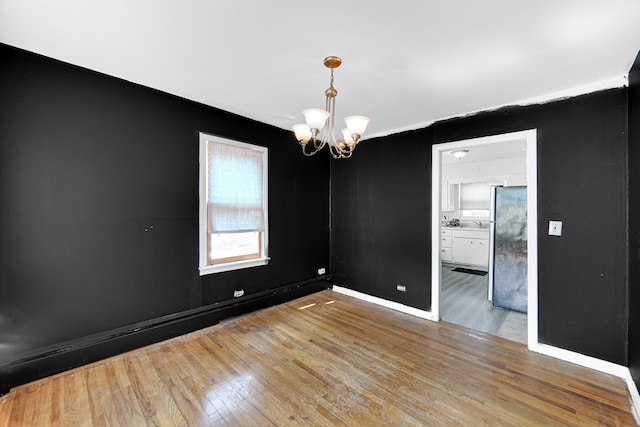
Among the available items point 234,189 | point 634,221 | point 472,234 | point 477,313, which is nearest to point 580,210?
point 634,221

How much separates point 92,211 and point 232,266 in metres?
1.55

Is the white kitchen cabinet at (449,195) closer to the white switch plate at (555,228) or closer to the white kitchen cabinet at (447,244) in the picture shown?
the white kitchen cabinet at (447,244)

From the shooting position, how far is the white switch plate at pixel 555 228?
2.60 metres

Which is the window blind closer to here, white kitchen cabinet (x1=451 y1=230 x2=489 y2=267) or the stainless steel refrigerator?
the stainless steel refrigerator

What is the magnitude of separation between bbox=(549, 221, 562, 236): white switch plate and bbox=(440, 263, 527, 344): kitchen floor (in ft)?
4.07

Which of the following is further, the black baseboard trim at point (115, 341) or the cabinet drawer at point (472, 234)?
the cabinet drawer at point (472, 234)

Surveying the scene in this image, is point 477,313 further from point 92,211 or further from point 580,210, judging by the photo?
point 92,211

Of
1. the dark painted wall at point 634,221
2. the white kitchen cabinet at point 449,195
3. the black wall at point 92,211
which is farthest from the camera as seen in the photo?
the white kitchen cabinet at point 449,195

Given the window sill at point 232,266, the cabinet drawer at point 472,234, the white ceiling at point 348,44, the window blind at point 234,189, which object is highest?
the white ceiling at point 348,44

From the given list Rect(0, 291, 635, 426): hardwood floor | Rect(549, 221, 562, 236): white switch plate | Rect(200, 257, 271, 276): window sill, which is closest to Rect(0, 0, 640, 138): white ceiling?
Rect(549, 221, 562, 236): white switch plate

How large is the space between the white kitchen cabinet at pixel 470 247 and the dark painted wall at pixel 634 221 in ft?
13.3

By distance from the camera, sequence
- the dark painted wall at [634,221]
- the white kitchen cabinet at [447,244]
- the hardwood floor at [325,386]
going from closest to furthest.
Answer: the hardwood floor at [325,386]
the dark painted wall at [634,221]
the white kitchen cabinet at [447,244]

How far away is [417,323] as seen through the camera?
3.40 m

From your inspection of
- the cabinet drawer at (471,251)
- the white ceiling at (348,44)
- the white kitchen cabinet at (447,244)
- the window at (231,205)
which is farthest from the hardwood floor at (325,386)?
the white kitchen cabinet at (447,244)
